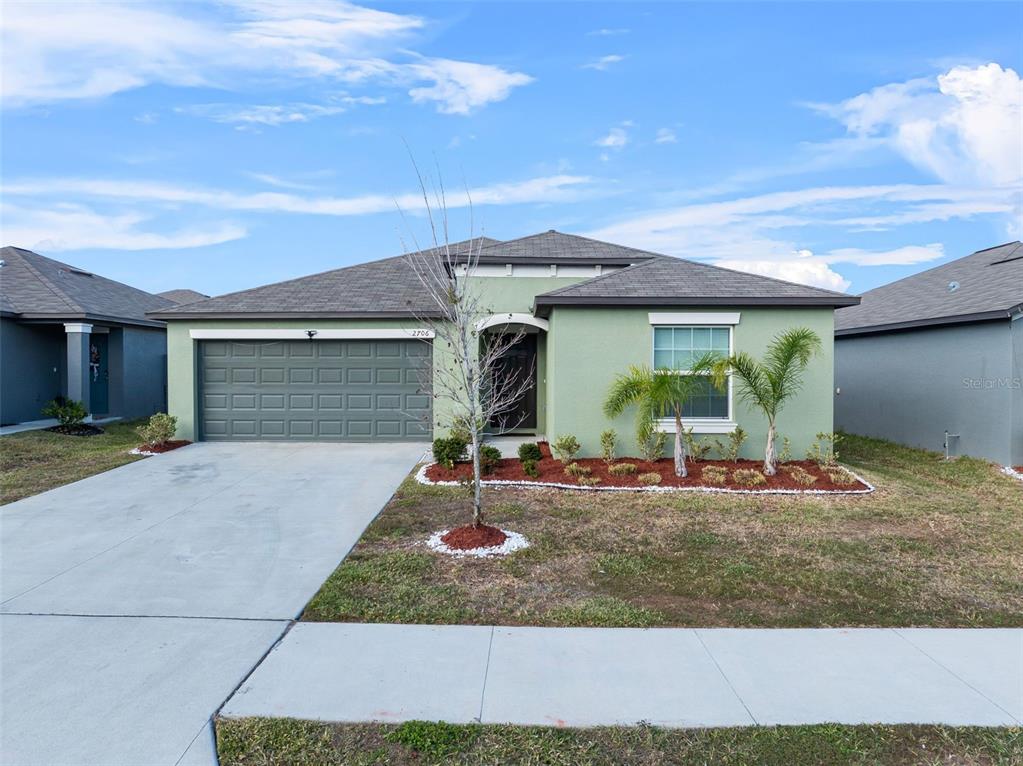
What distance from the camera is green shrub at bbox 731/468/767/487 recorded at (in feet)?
31.8

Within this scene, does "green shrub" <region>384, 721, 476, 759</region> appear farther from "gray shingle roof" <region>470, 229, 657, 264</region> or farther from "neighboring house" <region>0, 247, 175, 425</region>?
"neighboring house" <region>0, 247, 175, 425</region>

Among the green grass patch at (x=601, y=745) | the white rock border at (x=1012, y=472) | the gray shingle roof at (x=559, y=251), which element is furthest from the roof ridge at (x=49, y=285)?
the white rock border at (x=1012, y=472)

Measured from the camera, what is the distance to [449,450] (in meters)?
10.6

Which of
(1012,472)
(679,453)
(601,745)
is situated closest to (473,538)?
(601,745)

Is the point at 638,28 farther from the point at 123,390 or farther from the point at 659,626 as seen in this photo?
the point at 123,390

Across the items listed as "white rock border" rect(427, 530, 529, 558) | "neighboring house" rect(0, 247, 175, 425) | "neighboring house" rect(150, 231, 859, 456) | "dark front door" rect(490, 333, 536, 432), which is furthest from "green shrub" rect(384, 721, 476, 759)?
"neighboring house" rect(0, 247, 175, 425)

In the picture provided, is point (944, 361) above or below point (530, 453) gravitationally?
above

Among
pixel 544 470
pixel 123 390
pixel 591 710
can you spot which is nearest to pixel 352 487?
pixel 544 470

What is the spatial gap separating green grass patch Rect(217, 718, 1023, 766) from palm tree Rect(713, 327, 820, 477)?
692 cm

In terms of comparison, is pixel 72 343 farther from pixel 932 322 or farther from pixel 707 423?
pixel 932 322

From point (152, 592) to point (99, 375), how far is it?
15.5 meters

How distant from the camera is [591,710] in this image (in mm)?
3658

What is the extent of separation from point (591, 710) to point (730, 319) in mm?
8742

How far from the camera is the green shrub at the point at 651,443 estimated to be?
10.9 metres
